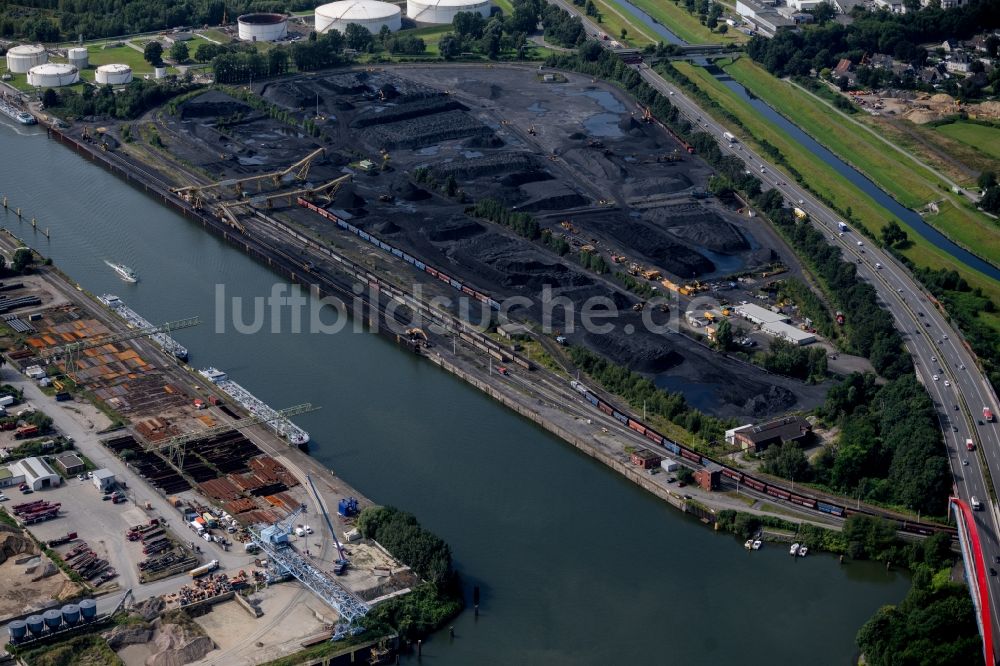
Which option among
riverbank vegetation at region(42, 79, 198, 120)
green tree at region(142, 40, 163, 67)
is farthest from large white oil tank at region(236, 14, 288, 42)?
riverbank vegetation at region(42, 79, 198, 120)

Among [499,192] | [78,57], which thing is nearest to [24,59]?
[78,57]

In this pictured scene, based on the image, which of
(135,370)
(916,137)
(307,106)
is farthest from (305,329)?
(916,137)

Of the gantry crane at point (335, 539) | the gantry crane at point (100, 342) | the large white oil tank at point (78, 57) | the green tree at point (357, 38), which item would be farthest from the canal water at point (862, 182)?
the large white oil tank at point (78, 57)

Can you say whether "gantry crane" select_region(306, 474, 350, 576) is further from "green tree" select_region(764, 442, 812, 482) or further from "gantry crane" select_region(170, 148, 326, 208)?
"gantry crane" select_region(170, 148, 326, 208)

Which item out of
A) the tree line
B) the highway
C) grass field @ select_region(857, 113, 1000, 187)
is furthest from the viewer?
the tree line

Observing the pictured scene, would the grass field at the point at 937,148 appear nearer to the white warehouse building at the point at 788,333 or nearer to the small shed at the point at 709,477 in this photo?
the white warehouse building at the point at 788,333

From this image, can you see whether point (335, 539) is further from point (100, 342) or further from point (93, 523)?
point (100, 342)
